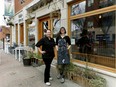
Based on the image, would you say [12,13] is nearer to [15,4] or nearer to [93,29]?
[15,4]

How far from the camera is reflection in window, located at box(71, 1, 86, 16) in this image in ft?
22.3

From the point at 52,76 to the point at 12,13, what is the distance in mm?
11930

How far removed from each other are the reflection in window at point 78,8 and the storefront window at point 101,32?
0.32 m

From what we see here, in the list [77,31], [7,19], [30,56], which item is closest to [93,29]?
[77,31]

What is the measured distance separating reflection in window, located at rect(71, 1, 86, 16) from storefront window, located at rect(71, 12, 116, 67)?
0.32 metres

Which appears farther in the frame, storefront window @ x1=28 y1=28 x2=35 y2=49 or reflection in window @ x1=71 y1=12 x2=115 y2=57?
storefront window @ x1=28 y1=28 x2=35 y2=49

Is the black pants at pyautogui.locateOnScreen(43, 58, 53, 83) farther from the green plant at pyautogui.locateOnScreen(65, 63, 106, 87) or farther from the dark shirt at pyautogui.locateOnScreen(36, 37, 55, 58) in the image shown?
the green plant at pyautogui.locateOnScreen(65, 63, 106, 87)

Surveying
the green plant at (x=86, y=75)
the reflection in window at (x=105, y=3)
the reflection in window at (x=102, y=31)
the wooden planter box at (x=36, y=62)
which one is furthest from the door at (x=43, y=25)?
the reflection in window at (x=105, y=3)

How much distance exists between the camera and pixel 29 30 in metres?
13.2

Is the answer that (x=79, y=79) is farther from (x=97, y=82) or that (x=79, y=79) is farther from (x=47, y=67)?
(x=47, y=67)

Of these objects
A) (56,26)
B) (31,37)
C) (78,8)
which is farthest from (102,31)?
(31,37)

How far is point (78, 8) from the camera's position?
7.04 metres

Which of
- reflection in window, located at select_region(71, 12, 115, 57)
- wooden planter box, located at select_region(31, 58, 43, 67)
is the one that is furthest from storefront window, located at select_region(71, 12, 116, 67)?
wooden planter box, located at select_region(31, 58, 43, 67)

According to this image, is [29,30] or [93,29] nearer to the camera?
[93,29]
